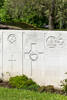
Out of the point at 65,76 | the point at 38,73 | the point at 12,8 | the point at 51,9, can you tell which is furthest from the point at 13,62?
the point at 12,8

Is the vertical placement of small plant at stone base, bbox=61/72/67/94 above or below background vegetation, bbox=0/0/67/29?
below

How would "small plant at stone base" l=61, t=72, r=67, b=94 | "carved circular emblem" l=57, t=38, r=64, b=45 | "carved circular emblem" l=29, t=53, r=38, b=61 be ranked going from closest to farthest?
"small plant at stone base" l=61, t=72, r=67, b=94
"carved circular emblem" l=57, t=38, r=64, b=45
"carved circular emblem" l=29, t=53, r=38, b=61

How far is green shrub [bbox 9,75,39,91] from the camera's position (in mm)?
8156

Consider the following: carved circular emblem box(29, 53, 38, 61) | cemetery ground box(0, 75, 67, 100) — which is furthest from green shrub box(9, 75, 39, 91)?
carved circular emblem box(29, 53, 38, 61)

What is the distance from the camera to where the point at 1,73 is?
930 cm

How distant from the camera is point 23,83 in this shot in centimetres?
829

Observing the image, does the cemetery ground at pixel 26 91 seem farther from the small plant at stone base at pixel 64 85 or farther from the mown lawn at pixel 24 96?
the small plant at stone base at pixel 64 85

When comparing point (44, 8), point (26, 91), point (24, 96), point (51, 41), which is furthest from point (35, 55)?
point (44, 8)

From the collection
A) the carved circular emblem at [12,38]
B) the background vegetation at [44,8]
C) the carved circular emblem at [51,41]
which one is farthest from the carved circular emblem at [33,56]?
the background vegetation at [44,8]

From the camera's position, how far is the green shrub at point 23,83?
26.8 ft

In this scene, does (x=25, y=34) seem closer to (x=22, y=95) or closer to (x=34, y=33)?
(x=34, y=33)

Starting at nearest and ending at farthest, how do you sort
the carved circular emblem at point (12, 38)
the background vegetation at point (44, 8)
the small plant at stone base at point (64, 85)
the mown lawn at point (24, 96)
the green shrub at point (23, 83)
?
the mown lawn at point (24, 96), the small plant at stone base at point (64, 85), the green shrub at point (23, 83), the carved circular emblem at point (12, 38), the background vegetation at point (44, 8)

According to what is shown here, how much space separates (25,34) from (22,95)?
2.45m

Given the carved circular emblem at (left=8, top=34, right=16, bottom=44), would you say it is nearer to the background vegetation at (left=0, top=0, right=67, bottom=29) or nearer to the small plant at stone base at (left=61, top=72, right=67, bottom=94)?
the small plant at stone base at (left=61, top=72, right=67, bottom=94)
